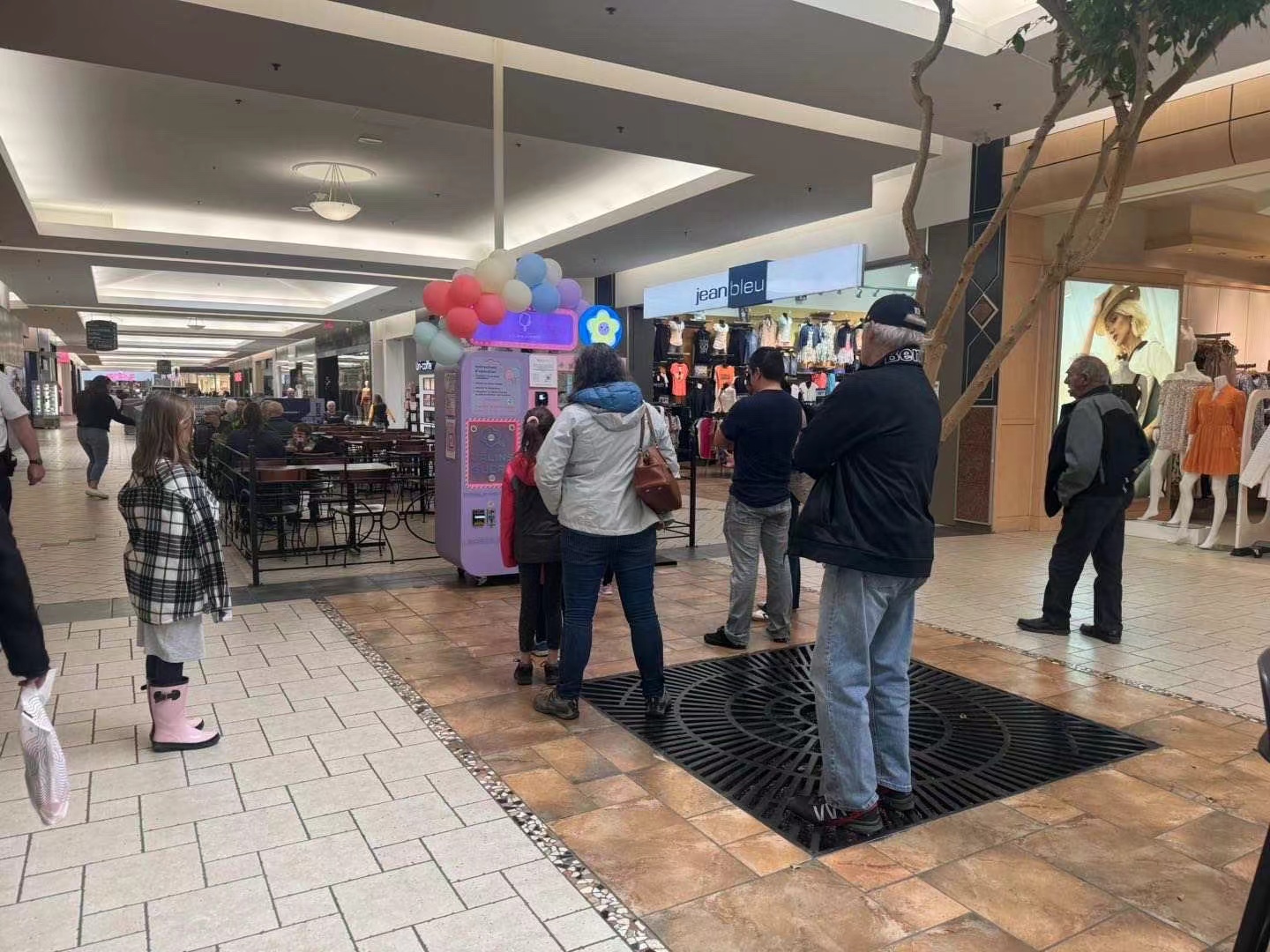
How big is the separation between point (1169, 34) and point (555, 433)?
2.68m

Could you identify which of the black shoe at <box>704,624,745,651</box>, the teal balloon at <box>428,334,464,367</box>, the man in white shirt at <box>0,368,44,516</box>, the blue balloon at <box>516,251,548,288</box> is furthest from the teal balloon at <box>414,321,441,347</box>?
the black shoe at <box>704,624,745,651</box>

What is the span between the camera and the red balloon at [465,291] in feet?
18.6

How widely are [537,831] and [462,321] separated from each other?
3.74 metres

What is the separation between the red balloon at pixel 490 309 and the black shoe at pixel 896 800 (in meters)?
3.86

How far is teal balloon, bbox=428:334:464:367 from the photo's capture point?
5.97m

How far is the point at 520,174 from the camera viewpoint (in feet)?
33.3

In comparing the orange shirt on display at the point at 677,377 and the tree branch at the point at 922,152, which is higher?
the tree branch at the point at 922,152

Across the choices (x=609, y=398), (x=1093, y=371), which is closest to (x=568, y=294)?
(x=609, y=398)

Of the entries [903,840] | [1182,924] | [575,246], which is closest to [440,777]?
[903,840]

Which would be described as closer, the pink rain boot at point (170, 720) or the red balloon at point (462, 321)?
the pink rain boot at point (170, 720)

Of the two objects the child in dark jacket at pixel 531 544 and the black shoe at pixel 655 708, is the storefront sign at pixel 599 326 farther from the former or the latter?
the black shoe at pixel 655 708

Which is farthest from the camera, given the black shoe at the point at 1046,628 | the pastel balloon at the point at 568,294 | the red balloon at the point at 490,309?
the pastel balloon at the point at 568,294

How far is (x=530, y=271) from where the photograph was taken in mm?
5988

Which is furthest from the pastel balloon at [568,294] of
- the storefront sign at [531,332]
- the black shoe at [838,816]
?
the black shoe at [838,816]
